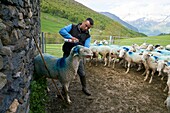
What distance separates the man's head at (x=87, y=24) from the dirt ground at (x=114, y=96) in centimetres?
208

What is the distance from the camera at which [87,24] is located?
16.5ft

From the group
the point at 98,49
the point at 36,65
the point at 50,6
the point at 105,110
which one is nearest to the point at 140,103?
the point at 105,110

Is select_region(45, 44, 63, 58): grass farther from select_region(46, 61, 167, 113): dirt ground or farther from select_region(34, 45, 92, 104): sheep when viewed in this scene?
select_region(34, 45, 92, 104): sheep

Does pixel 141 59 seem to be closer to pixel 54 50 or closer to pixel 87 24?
pixel 87 24

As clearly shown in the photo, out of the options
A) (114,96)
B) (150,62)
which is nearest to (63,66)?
(114,96)

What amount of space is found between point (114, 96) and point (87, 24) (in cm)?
264

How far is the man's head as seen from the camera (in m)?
5.02

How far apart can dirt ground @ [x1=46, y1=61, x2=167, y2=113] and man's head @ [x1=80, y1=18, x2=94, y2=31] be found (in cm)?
208

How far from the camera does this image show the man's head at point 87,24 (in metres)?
5.02

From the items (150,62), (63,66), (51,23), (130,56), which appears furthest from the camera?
(51,23)

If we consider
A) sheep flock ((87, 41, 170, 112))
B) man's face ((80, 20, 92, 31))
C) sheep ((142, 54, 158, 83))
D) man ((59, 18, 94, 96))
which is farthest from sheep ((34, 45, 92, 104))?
sheep ((142, 54, 158, 83))

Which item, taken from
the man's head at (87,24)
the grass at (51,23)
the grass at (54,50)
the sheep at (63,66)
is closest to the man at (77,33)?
the man's head at (87,24)

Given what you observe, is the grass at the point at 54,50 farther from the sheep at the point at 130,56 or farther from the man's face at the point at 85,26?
the man's face at the point at 85,26

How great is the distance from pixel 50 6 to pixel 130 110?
5237 cm
